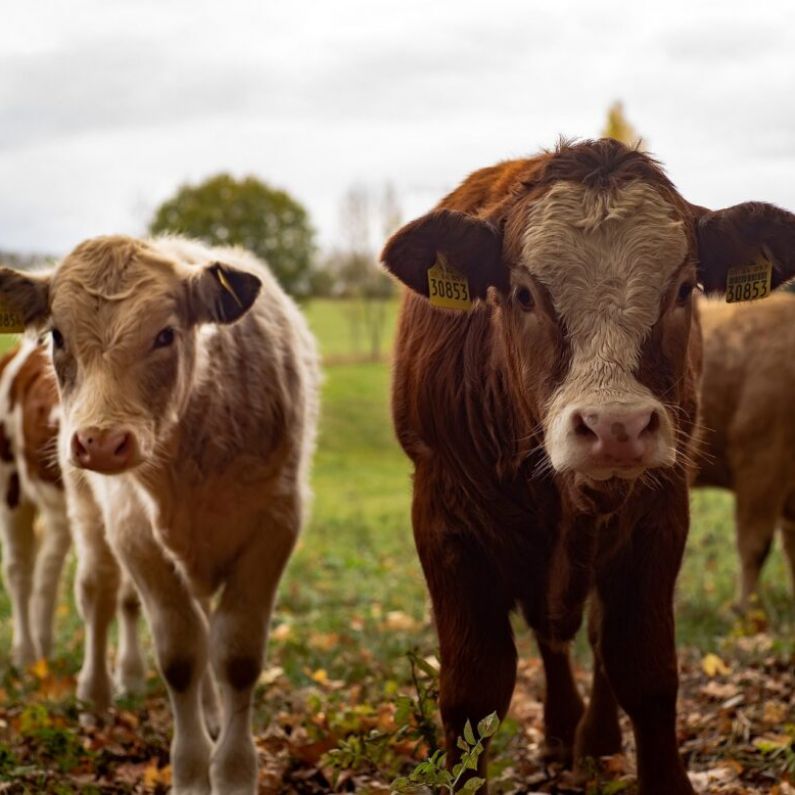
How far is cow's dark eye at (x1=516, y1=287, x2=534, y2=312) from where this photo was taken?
12.0 feet

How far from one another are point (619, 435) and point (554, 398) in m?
0.34

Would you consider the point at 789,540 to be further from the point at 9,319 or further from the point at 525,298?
the point at 9,319

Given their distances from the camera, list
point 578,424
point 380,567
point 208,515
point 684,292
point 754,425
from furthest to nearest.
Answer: point 380,567 → point 754,425 → point 208,515 → point 684,292 → point 578,424

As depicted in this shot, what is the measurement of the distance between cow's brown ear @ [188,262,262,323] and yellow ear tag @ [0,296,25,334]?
0.68 m

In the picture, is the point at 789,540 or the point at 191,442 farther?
the point at 789,540

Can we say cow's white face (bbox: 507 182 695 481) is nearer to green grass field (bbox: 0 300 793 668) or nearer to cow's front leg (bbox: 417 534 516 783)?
cow's front leg (bbox: 417 534 516 783)

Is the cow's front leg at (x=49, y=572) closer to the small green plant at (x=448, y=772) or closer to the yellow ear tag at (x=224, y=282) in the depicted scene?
the yellow ear tag at (x=224, y=282)

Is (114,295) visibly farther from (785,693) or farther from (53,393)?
(785,693)

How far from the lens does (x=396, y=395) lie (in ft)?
14.5

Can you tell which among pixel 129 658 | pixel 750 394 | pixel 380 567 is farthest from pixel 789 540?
pixel 129 658

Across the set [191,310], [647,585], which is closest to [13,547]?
[191,310]

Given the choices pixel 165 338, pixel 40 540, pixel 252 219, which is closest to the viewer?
pixel 165 338

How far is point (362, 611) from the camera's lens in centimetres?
955

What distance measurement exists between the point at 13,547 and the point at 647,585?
540 centimetres
